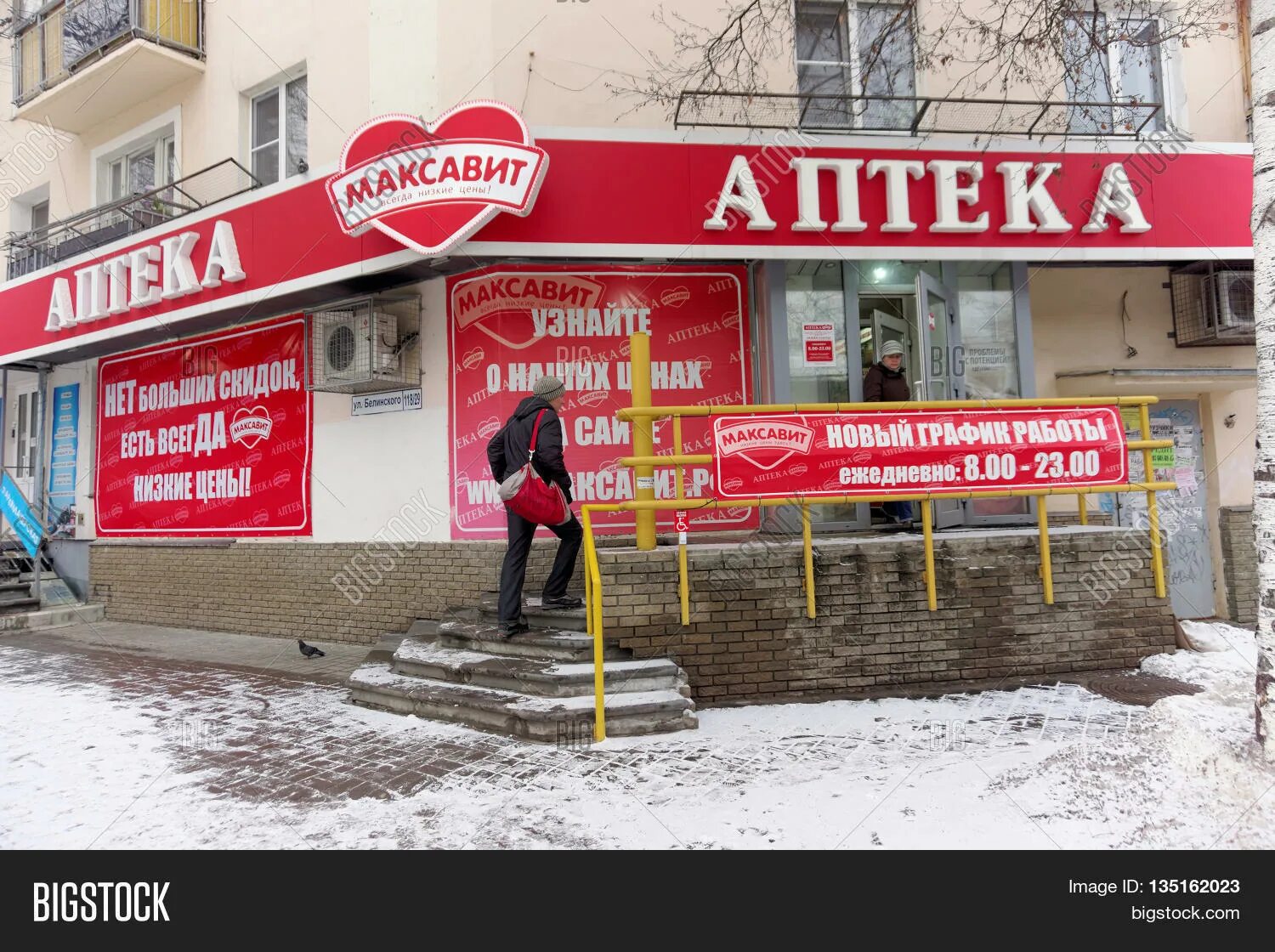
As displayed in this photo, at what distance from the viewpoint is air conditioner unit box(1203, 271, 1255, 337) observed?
7840mm

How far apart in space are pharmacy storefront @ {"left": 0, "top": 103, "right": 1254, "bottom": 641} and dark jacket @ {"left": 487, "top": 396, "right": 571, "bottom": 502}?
1.19 meters

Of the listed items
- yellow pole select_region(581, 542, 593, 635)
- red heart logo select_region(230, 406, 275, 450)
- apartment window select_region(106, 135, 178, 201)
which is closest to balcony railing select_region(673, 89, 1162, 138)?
yellow pole select_region(581, 542, 593, 635)

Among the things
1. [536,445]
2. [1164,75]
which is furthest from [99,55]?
[1164,75]

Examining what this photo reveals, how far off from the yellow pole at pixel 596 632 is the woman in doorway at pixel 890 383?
3.42 meters

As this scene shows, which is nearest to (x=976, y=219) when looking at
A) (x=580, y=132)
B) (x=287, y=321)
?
(x=580, y=132)

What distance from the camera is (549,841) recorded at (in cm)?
328

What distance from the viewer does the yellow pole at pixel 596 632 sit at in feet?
14.8

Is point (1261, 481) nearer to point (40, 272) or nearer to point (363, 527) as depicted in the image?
point (363, 527)

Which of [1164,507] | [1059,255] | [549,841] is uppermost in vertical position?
[1059,255]

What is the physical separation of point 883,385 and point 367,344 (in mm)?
5097

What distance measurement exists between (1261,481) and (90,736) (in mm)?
7356

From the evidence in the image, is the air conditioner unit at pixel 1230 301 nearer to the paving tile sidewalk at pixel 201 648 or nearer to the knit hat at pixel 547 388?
the knit hat at pixel 547 388

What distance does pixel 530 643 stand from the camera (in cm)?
544

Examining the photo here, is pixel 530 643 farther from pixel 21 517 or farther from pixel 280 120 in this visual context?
pixel 21 517
